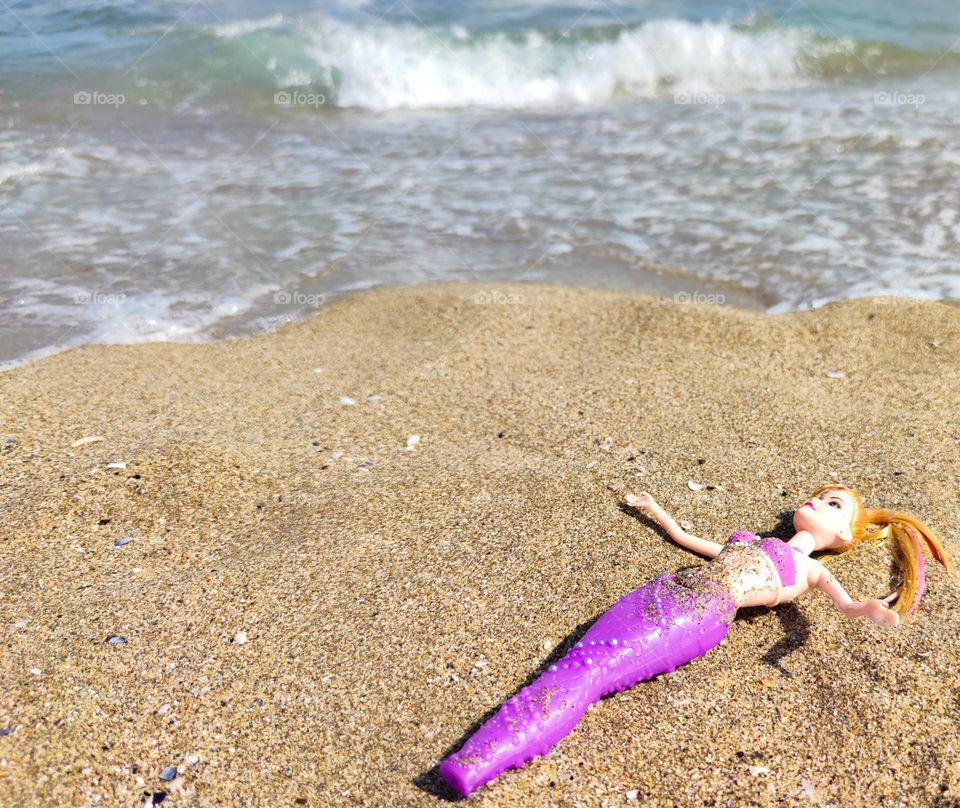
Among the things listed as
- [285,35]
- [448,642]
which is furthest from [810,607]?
[285,35]

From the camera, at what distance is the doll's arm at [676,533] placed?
302cm

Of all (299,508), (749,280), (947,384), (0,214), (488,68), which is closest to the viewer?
(299,508)

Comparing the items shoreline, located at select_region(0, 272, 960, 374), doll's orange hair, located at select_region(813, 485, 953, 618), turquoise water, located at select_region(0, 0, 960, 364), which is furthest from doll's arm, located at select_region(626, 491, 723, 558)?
turquoise water, located at select_region(0, 0, 960, 364)

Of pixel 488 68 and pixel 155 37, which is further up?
pixel 155 37

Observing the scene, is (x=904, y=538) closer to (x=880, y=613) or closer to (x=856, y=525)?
(x=856, y=525)

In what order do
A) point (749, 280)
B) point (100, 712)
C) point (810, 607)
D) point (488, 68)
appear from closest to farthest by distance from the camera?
point (100, 712), point (810, 607), point (749, 280), point (488, 68)

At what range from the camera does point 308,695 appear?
252 centimetres

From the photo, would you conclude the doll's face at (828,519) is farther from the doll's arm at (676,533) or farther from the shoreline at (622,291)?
the shoreline at (622,291)

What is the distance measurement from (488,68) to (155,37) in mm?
3945

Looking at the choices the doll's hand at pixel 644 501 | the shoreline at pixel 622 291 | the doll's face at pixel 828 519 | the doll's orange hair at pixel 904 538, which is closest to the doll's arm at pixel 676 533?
the doll's hand at pixel 644 501

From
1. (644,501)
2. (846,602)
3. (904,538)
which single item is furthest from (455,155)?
(846,602)

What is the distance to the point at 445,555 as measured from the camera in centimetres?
306

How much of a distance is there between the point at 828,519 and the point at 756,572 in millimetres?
426

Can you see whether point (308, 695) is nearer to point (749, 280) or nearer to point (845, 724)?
point (845, 724)
